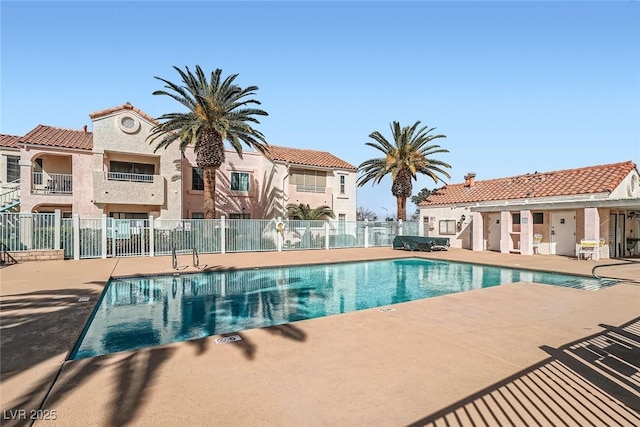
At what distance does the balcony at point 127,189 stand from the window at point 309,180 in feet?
33.5

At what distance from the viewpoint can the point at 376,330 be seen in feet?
20.1

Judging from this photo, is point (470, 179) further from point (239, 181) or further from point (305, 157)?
point (239, 181)

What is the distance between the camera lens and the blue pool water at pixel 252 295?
751 centimetres

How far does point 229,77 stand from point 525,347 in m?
20.0

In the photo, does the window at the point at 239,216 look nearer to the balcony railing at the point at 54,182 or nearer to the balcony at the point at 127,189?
the balcony at the point at 127,189

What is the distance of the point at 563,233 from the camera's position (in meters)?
20.0

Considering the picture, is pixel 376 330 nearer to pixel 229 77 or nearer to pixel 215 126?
pixel 215 126

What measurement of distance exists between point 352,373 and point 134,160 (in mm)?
23673

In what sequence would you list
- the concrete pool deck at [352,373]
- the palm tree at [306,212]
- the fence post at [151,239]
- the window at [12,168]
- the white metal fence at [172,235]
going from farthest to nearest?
the palm tree at [306,212], the window at [12,168], the fence post at [151,239], the white metal fence at [172,235], the concrete pool deck at [352,373]

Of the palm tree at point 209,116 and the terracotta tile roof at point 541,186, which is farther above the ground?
the palm tree at point 209,116

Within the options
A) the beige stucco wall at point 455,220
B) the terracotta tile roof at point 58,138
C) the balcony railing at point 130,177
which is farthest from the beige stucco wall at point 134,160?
the beige stucco wall at point 455,220

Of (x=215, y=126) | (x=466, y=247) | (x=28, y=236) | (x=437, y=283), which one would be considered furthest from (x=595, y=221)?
(x=28, y=236)

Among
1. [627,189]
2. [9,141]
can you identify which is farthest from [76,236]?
[627,189]

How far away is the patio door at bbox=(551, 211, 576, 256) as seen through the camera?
19.5 meters
